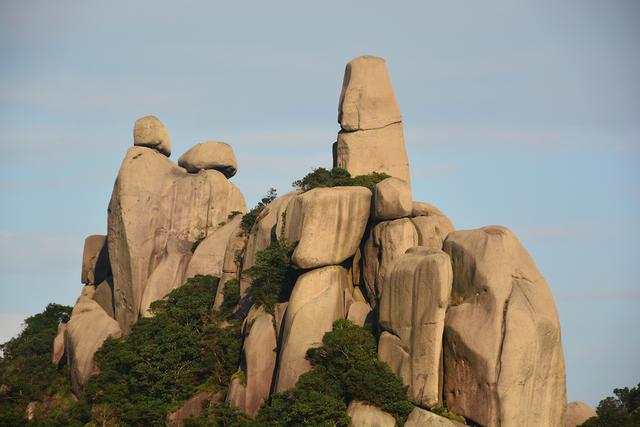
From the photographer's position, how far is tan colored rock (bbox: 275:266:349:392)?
172ft

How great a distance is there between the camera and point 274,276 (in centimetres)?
5688

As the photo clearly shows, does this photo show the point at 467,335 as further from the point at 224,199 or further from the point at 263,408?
the point at 224,199

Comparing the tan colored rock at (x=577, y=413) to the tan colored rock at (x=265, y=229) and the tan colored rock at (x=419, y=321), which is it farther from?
the tan colored rock at (x=265, y=229)

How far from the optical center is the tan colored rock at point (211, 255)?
6556 centimetres

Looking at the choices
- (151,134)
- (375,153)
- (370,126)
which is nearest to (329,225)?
(375,153)

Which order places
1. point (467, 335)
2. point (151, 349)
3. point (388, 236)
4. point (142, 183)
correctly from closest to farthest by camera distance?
1. point (467, 335)
2. point (388, 236)
3. point (151, 349)
4. point (142, 183)

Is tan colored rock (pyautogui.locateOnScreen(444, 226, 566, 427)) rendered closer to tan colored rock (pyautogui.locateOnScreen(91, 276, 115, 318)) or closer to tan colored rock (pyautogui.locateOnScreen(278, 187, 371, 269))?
tan colored rock (pyautogui.locateOnScreen(278, 187, 371, 269))

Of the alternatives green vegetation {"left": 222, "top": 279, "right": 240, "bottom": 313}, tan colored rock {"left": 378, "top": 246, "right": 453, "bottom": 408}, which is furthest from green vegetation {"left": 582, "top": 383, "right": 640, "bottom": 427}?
green vegetation {"left": 222, "top": 279, "right": 240, "bottom": 313}

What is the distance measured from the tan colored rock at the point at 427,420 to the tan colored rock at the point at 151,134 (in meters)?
28.0

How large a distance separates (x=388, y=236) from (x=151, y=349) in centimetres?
1215

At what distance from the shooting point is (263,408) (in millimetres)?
52156

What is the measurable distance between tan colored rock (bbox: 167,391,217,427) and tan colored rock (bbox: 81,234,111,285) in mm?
16787

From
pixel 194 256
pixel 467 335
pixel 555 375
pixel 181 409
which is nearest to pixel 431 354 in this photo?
pixel 467 335

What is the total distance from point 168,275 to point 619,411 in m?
24.0
